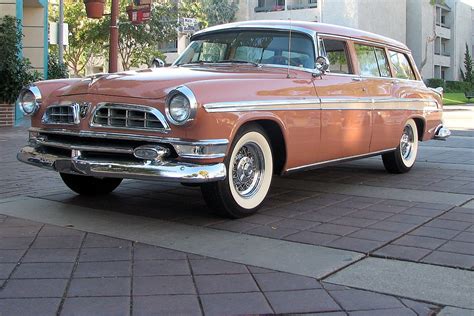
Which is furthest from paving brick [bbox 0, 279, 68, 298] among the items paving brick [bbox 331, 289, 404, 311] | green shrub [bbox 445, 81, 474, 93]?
green shrub [bbox 445, 81, 474, 93]

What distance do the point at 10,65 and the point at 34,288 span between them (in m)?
11.5

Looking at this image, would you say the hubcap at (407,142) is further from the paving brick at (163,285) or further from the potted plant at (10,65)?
the potted plant at (10,65)

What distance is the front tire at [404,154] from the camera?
26.4 ft

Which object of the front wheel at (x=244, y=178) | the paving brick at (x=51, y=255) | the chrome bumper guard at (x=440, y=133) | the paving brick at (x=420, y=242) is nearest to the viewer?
the paving brick at (x=51, y=255)

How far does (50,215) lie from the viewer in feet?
17.5

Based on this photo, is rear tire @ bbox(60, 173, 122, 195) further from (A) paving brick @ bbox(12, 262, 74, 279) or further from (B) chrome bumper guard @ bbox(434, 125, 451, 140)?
(B) chrome bumper guard @ bbox(434, 125, 451, 140)

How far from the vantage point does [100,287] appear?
352 centimetres

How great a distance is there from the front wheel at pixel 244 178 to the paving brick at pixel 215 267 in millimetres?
990

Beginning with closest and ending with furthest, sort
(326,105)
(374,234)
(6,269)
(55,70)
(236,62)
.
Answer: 1. (6,269)
2. (374,234)
3. (326,105)
4. (236,62)
5. (55,70)

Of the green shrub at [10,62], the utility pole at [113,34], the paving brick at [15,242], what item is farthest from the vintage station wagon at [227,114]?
the green shrub at [10,62]

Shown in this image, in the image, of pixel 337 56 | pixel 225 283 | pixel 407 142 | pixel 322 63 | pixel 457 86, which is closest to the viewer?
pixel 225 283

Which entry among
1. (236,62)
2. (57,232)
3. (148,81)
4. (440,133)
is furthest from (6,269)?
(440,133)

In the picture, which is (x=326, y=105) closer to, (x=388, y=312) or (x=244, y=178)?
(x=244, y=178)

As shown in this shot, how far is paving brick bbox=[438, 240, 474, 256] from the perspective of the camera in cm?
433
